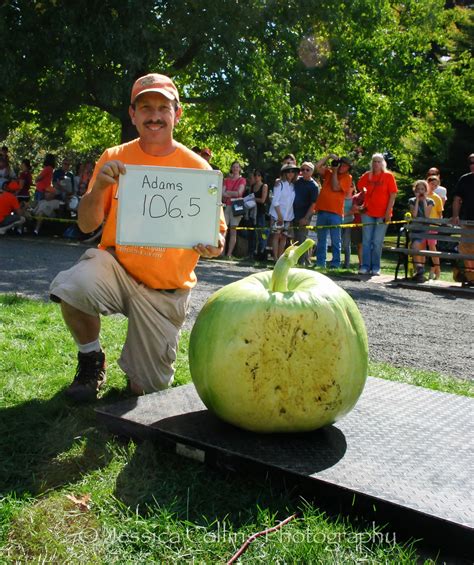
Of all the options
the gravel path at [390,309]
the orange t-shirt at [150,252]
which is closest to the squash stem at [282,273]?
the orange t-shirt at [150,252]

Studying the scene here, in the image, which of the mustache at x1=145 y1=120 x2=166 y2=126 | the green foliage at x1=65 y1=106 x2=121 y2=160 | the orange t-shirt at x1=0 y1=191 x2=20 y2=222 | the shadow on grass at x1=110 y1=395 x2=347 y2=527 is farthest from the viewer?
the green foliage at x1=65 y1=106 x2=121 y2=160

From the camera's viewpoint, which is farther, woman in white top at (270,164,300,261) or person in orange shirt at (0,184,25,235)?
person in orange shirt at (0,184,25,235)

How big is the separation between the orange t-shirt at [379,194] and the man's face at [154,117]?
8.28 metres

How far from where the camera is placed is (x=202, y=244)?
11.7 ft

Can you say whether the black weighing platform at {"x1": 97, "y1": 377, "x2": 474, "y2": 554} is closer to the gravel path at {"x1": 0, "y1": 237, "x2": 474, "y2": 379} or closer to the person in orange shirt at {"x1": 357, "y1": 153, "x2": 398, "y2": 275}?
the gravel path at {"x1": 0, "y1": 237, "x2": 474, "y2": 379}

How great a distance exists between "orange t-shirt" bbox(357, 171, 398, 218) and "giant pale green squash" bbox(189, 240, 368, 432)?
8997mm

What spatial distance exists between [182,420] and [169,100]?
1.70m

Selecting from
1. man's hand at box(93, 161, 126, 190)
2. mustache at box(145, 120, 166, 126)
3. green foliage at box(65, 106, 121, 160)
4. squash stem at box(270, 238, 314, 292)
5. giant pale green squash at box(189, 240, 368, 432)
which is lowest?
giant pale green squash at box(189, 240, 368, 432)

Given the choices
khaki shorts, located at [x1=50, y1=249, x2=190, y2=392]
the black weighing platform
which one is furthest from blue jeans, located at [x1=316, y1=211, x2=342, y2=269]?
the black weighing platform

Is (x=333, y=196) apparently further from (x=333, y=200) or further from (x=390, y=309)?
(x=390, y=309)

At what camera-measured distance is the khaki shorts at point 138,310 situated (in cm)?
359

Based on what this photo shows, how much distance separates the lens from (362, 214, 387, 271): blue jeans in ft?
38.3

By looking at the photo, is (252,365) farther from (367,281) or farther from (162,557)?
(367,281)

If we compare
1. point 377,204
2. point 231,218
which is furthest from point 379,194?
point 231,218
